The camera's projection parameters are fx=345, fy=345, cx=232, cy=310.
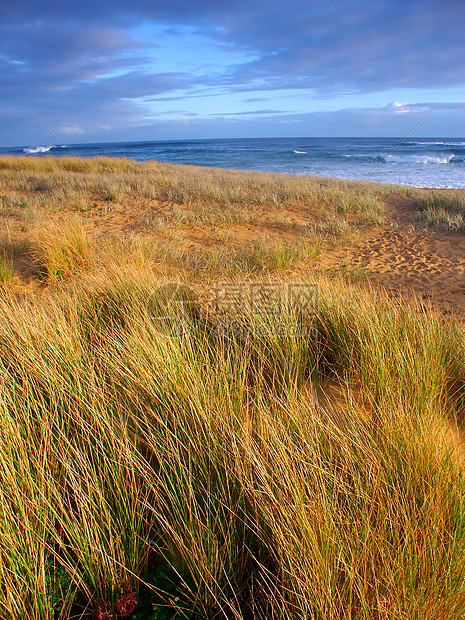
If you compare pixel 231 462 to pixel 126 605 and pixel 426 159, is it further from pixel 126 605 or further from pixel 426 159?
pixel 426 159

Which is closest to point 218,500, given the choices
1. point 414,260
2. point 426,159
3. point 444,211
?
point 414,260

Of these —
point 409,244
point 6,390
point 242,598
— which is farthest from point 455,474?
point 409,244

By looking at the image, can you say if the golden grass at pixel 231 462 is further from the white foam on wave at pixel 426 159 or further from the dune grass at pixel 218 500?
the white foam on wave at pixel 426 159

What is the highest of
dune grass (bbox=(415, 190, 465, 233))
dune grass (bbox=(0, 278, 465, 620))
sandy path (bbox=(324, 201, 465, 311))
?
dune grass (bbox=(415, 190, 465, 233))

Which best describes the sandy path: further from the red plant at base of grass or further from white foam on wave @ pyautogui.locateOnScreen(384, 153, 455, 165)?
white foam on wave @ pyautogui.locateOnScreen(384, 153, 455, 165)

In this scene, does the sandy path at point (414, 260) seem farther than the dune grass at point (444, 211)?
No

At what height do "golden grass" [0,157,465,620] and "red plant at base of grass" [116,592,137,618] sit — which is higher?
"golden grass" [0,157,465,620]

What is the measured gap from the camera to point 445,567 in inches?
48.5

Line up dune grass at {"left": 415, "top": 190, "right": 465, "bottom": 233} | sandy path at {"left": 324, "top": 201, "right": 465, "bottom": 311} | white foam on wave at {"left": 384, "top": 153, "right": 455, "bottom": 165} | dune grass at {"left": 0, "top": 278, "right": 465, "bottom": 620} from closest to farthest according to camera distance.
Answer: dune grass at {"left": 0, "top": 278, "right": 465, "bottom": 620}
sandy path at {"left": 324, "top": 201, "right": 465, "bottom": 311}
dune grass at {"left": 415, "top": 190, "right": 465, "bottom": 233}
white foam on wave at {"left": 384, "top": 153, "right": 455, "bottom": 165}

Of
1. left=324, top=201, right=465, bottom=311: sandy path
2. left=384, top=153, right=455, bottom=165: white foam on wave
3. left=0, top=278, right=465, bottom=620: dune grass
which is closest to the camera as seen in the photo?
left=0, top=278, right=465, bottom=620: dune grass

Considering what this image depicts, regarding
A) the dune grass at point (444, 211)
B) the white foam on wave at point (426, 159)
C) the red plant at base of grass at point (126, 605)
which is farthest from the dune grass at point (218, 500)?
the white foam on wave at point (426, 159)

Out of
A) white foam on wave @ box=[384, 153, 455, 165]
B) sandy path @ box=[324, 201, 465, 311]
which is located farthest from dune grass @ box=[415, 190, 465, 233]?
white foam on wave @ box=[384, 153, 455, 165]

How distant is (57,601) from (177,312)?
2.21 meters

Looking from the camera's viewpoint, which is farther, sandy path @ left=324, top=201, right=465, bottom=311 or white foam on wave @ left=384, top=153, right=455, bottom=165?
white foam on wave @ left=384, top=153, right=455, bottom=165
